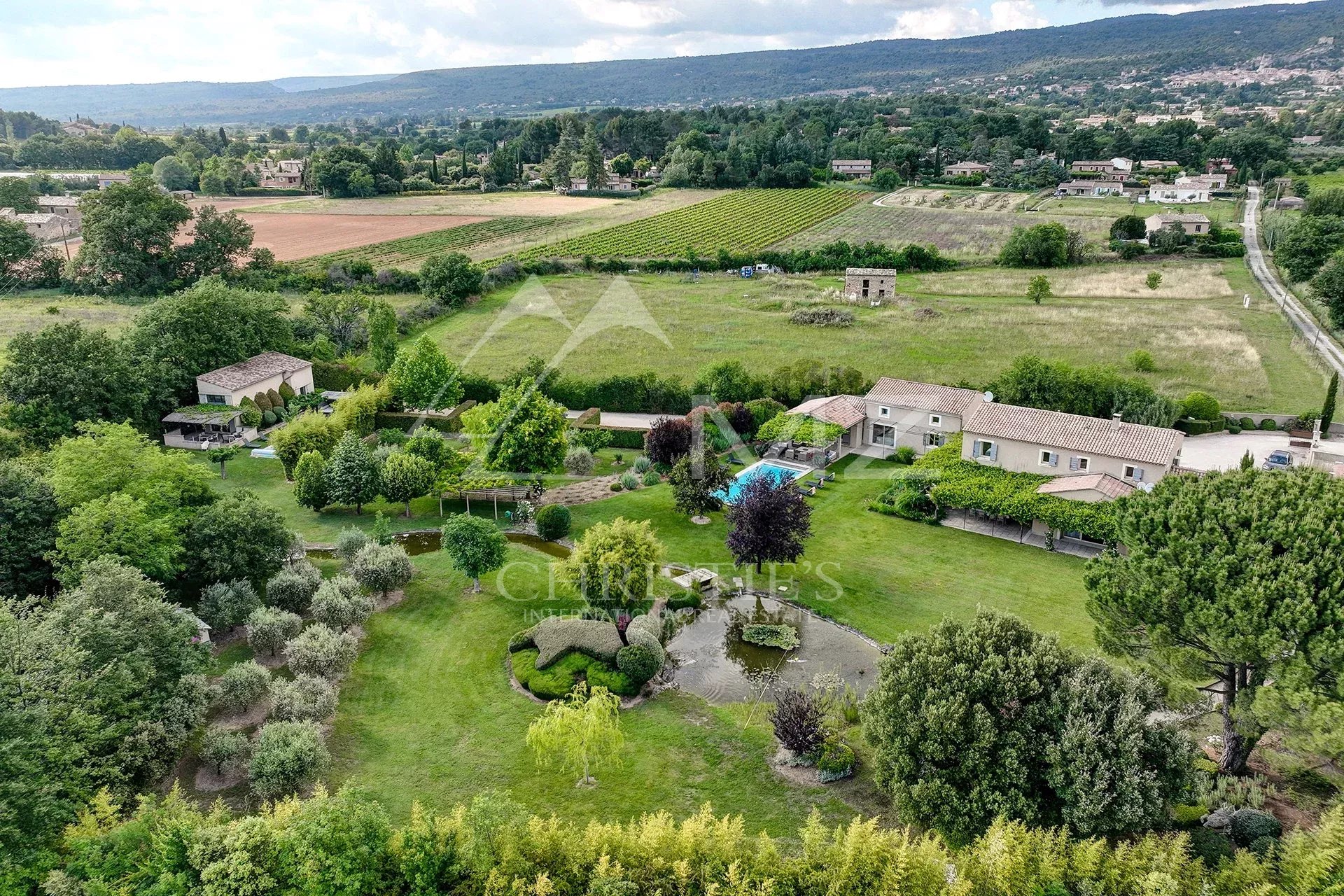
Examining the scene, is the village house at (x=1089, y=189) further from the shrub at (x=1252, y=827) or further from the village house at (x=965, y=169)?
the shrub at (x=1252, y=827)

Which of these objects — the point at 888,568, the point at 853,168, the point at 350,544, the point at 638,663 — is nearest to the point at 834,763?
the point at 638,663

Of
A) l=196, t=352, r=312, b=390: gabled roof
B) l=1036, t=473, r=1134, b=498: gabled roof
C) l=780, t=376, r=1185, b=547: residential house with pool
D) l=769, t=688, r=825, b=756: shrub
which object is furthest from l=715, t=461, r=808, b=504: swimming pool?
A: l=196, t=352, r=312, b=390: gabled roof

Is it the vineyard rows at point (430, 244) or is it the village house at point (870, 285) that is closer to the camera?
the village house at point (870, 285)

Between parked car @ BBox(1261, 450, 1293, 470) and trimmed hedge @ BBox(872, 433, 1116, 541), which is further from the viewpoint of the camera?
parked car @ BBox(1261, 450, 1293, 470)

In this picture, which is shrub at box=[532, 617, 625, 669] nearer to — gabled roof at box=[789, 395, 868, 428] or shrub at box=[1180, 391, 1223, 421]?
gabled roof at box=[789, 395, 868, 428]

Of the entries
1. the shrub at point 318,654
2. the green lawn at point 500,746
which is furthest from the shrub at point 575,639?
the shrub at point 318,654
